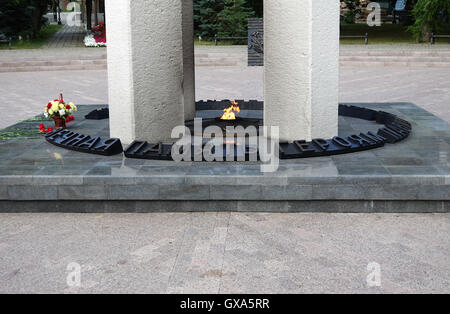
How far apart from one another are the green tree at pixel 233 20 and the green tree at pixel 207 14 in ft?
1.65

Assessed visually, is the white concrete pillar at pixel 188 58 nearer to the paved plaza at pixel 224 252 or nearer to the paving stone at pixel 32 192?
the paving stone at pixel 32 192

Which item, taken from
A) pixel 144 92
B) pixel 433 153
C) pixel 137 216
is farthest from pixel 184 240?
pixel 433 153

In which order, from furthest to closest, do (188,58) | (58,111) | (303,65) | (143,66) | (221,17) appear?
1. (221,17)
2. (188,58)
3. (58,111)
4. (143,66)
5. (303,65)

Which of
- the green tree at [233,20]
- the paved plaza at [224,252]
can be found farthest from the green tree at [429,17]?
the paved plaza at [224,252]

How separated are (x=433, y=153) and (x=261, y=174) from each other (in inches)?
102

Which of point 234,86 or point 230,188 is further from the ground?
point 234,86

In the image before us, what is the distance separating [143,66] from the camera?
8344mm

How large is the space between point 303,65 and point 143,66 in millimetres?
2188

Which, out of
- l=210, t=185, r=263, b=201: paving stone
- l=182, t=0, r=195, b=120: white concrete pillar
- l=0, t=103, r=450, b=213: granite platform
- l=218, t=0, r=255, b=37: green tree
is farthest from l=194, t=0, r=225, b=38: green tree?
l=210, t=185, r=263, b=201: paving stone

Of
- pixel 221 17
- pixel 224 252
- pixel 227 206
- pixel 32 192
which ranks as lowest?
pixel 224 252

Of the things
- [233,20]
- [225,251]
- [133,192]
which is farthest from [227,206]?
[233,20]

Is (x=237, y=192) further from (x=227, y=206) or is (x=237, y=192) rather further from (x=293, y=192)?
(x=293, y=192)

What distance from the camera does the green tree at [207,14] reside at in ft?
103

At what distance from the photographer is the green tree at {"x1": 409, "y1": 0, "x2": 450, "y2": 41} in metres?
28.7
